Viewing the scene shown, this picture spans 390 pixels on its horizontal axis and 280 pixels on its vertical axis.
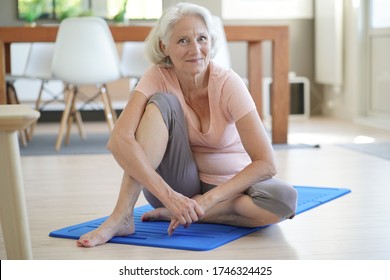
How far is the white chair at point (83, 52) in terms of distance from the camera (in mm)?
5117

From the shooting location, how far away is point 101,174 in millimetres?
4156

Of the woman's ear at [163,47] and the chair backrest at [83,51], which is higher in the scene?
the woman's ear at [163,47]

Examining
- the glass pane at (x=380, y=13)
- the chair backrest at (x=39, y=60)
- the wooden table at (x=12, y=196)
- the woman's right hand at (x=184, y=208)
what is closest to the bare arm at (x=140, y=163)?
the woman's right hand at (x=184, y=208)

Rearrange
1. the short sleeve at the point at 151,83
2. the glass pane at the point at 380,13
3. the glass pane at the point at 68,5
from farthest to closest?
the glass pane at the point at 68,5, the glass pane at the point at 380,13, the short sleeve at the point at 151,83

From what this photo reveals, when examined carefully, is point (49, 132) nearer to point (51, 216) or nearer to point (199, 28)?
point (51, 216)

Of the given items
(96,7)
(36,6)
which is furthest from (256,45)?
(36,6)

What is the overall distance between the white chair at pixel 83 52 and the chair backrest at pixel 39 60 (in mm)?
937

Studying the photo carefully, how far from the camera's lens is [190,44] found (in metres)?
2.55

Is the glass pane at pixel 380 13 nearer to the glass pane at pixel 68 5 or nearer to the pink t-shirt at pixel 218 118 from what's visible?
the glass pane at pixel 68 5

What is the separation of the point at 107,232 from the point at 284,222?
67 cm

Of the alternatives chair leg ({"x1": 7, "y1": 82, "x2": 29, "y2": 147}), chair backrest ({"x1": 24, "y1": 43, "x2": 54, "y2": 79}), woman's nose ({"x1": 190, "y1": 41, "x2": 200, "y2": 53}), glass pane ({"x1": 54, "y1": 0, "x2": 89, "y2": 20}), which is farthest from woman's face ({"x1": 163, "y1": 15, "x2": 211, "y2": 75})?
glass pane ({"x1": 54, "y1": 0, "x2": 89, "y2": 20})

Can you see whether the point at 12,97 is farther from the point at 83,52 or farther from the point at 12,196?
the point at 12,196

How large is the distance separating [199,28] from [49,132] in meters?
4.25
